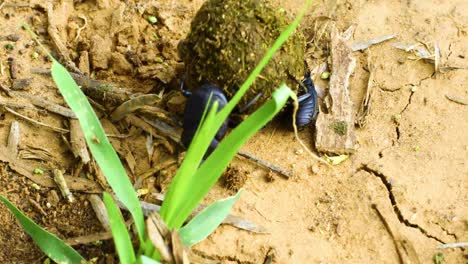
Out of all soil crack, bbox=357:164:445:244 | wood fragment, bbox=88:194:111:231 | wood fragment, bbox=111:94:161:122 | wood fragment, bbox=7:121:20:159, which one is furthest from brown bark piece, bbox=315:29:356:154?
wood fragment, bbox=7:121:20:159

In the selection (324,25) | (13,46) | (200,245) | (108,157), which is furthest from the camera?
(324,25)

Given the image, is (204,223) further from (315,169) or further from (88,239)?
(315,169)

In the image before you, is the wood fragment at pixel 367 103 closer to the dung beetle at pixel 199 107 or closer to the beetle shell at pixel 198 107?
the dung beetle at pixel 199 107

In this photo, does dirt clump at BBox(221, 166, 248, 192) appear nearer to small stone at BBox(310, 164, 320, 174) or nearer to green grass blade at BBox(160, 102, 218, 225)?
small stone at BBox(310, 164, 320, 174)

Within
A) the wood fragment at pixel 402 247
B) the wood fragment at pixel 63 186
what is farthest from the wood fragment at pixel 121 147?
the wood fragment at pixel 402 247

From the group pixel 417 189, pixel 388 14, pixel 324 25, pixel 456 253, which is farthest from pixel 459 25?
pixel 456 253

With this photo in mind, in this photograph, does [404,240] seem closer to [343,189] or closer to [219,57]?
[343,189]
